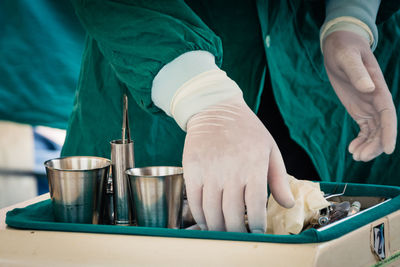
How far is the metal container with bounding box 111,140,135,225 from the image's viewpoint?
0.75m

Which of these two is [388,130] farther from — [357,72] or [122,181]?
[122,181]

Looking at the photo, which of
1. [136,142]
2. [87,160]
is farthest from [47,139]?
[87,160]

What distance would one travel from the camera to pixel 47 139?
202 centimetres

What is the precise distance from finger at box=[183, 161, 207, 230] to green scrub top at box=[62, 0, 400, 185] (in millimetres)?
205

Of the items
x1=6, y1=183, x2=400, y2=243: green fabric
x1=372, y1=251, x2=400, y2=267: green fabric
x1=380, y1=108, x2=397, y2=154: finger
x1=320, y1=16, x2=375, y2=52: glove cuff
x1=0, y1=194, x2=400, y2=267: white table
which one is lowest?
x1=372, y1=251, x2=400, y2=267: green fabric

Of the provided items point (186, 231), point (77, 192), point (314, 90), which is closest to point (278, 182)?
point (186, 231)

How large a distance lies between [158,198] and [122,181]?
9 centimetres

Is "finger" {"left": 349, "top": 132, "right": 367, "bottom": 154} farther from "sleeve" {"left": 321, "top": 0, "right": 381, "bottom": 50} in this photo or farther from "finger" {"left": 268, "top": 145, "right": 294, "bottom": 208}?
"finger" {"left": 268, "top": 145, "right": 294, "bottom": 208}

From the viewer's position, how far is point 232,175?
692mm

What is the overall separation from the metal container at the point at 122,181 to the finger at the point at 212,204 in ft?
0.41

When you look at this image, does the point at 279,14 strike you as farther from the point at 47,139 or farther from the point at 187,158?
the point at 47,139

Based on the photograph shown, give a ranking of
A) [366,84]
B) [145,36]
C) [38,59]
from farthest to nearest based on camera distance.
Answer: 1. [38,59]
2. [366,84]
3. [145,36]

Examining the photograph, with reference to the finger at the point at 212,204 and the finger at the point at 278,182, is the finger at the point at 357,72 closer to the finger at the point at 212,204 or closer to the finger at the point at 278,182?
the finger at the point at 278,182

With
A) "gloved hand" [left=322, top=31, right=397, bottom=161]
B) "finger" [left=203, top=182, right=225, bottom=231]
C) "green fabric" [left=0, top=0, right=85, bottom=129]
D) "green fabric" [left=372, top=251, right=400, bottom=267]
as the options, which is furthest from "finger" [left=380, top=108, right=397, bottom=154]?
"green fabric" [left=0, top=0, right=85, bottom=129]
